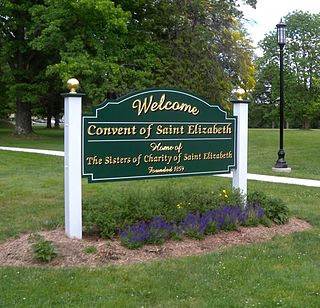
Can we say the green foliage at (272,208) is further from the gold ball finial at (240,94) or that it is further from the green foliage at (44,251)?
the green foliage at (44,251)

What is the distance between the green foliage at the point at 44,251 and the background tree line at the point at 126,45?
A: 18.5 meters

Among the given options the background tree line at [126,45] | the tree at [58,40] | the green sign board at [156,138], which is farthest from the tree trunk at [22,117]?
the green sign board at [156,138]

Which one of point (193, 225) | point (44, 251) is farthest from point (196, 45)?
point (44, 251)

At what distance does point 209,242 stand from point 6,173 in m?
9.15

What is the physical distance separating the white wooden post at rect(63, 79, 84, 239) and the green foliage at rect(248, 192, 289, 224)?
293cm

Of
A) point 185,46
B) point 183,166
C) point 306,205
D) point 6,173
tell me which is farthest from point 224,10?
point 183,166

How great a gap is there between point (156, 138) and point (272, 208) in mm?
2170

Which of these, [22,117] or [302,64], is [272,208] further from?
[302,64]

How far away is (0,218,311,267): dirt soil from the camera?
5655mm

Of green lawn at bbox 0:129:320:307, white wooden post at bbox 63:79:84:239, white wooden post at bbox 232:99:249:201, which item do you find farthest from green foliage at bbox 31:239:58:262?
white wooden post at bbox 232:99:249:201

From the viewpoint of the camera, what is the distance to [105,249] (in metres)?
5.93

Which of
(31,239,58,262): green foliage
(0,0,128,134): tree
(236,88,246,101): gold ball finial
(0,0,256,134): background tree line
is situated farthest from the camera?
(0,0,256,134): background tree line

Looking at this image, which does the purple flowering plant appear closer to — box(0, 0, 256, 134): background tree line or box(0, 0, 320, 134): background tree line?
box(0, 0, 320, 134): background tree line

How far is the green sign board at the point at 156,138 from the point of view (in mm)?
6543
